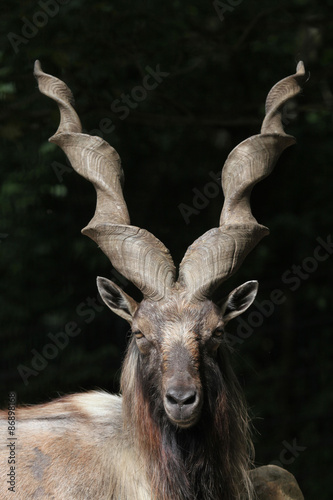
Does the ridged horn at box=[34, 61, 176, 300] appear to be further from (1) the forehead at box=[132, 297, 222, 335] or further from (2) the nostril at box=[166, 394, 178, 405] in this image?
(2) the nostril at box=[166, 394, 178, 405]

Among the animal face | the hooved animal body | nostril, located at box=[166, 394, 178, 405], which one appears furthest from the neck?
nostril, located at box=[166, 394, 178, 405]

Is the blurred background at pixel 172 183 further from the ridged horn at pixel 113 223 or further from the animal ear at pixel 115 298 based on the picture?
the animal ear at pixel 115 298

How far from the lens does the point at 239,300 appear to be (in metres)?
5.23

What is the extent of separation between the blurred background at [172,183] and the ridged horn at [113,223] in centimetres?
286

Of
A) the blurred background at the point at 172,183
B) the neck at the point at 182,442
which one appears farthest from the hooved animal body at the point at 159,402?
the blurred background at the point at 172,183

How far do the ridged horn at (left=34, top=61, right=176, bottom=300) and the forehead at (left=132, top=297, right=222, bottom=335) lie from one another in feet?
Result: 0.28

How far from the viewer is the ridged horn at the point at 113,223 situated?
4.89 meters

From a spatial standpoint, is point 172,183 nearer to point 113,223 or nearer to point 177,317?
point 113,223

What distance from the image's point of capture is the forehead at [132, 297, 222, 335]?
470 centimetres

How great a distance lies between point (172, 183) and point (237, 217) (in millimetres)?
5722

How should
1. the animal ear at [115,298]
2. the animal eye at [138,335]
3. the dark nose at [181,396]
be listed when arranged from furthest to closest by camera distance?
the animal ear at [115,298] < the animal eye at [138,335] < the dark nose at [181,396]

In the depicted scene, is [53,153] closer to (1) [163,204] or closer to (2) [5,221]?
(2) [5,221]

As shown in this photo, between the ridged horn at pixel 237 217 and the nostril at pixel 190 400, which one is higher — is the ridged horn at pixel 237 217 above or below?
above

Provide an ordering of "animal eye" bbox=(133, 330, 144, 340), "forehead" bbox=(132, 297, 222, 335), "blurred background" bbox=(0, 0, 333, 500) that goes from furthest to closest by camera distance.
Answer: "blurred background" bbox=(0, 0, 333, 500) < "animal eye" bbox=(133, 330, 144, 340) < "forehead" bbox=(132, 297, 222, 335)
